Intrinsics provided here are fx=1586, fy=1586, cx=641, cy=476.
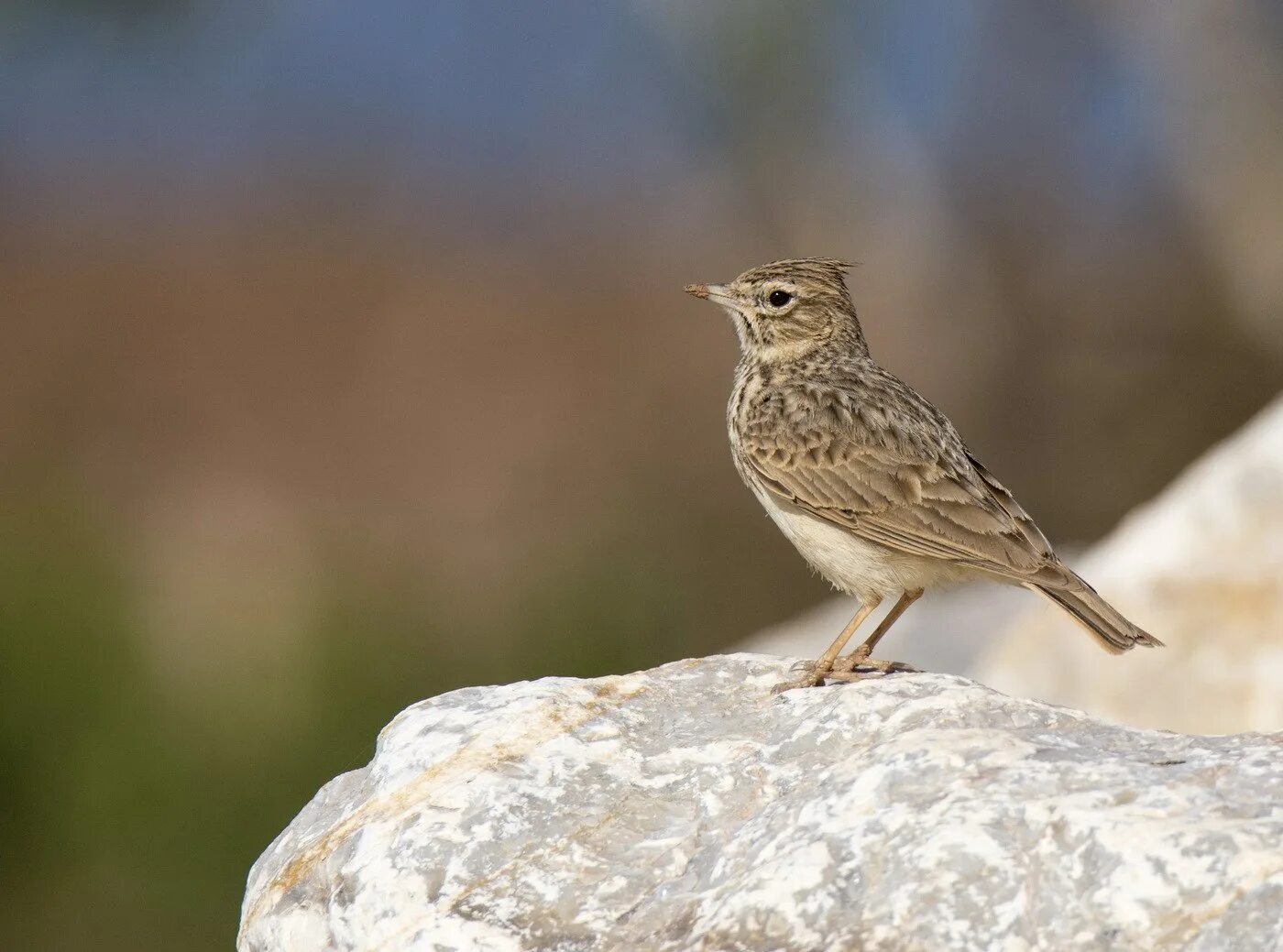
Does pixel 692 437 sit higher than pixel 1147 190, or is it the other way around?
pixel 1147 190

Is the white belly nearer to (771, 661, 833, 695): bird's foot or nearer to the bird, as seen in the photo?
the bird

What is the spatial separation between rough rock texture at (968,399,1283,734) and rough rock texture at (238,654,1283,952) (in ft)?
8.26

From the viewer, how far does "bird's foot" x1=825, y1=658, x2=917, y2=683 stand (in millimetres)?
4988

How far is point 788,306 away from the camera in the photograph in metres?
6.94

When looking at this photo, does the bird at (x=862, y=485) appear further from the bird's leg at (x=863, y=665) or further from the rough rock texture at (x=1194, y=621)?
the rough rock texture at (x=1194, y=621)

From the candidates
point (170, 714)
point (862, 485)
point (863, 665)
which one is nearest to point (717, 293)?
point (862, 485)

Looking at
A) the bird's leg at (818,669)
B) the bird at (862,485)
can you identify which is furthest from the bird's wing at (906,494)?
the bird's leg at (818,669)

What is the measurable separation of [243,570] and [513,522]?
6953mm

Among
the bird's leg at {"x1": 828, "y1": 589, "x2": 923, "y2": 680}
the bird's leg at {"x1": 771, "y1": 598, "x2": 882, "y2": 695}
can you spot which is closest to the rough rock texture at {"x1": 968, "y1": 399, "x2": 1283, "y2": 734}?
the bird's leg at {"x1": 828, "y1": 589, "x2": 923, "y2": 680}

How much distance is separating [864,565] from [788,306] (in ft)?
5.07

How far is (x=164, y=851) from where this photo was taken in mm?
9828

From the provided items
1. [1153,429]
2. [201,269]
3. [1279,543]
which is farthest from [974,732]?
[201,269]

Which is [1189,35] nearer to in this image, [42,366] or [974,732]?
[974,732]

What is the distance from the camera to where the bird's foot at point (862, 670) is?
4.99 metres
